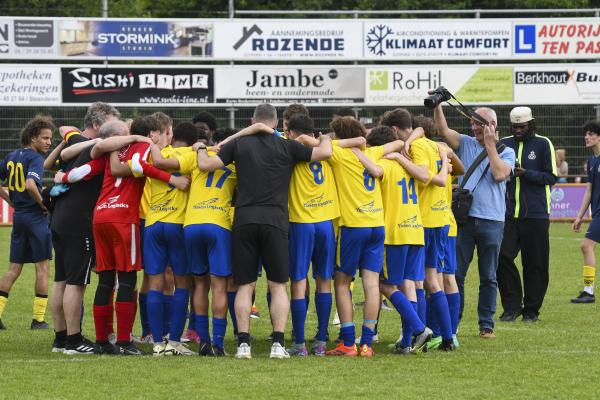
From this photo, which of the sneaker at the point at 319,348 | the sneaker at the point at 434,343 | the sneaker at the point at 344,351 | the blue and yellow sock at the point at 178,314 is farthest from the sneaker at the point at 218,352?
the sneaker at the point at 434,343

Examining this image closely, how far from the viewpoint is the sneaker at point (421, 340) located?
9.97 meters

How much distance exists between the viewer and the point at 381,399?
25.8 feet

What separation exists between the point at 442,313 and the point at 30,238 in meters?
4.75

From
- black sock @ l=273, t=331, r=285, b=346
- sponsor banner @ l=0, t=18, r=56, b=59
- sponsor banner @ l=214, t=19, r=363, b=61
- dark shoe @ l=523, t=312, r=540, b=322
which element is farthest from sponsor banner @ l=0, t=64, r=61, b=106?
black sock @ l=273, t=331, r=285, b=346

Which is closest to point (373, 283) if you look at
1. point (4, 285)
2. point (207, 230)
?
point (207, 230)

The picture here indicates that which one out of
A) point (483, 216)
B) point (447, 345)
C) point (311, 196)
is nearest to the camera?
point (311, 196)

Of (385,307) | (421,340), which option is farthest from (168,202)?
(385,307)

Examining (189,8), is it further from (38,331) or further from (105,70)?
(38,331)

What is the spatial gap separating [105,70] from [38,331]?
19177 mm

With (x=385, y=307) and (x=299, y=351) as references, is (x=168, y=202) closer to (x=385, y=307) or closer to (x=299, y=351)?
(x=299, y=351)

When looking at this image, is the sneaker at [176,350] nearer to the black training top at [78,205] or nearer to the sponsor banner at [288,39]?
the black training top at [78,205]

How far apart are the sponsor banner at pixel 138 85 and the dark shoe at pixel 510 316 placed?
1894 centimetres

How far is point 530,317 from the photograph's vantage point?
1285 cm

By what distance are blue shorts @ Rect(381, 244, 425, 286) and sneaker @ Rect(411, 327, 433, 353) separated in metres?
0.47
